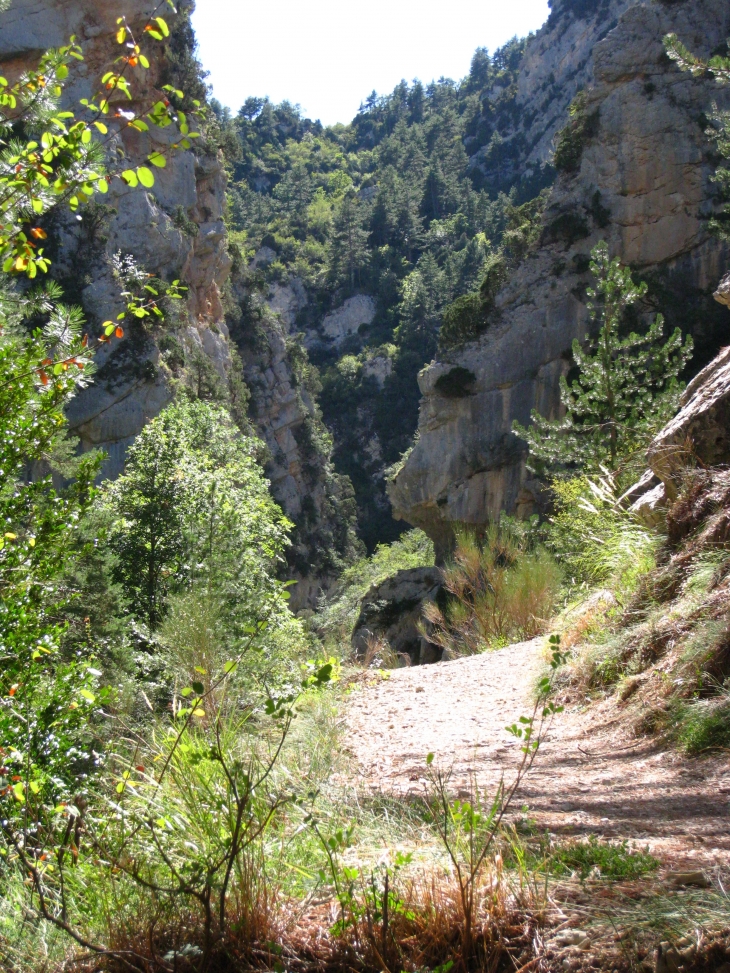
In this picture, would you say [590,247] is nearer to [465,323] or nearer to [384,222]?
[465,323]

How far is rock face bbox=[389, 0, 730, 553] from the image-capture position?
970 inches

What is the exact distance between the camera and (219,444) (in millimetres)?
14984

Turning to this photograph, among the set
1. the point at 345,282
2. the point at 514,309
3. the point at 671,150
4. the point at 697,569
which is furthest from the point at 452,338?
the point at 345,282

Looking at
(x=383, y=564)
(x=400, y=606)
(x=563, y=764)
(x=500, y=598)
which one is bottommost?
(x=563, y=764)

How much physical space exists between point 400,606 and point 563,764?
1871 cm

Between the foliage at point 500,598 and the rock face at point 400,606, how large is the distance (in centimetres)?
750

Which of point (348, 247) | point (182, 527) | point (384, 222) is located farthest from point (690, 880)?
point (384, 222)

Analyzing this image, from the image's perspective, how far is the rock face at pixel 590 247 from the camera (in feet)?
80.8

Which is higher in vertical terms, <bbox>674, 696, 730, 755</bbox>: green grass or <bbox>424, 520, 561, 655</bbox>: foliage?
<bbox>424, 520, 561, 655</bbox>: foliage

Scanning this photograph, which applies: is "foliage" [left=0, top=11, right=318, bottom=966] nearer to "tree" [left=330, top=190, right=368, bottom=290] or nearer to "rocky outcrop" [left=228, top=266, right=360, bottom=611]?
"rocky outcrop" [left=228, top=266, right=360, bottom=611]

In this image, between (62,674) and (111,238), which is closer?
(62,674)

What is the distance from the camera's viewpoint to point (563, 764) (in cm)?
395

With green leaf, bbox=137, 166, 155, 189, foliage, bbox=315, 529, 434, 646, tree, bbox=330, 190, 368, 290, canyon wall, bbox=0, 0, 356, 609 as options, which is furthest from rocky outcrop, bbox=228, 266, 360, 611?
green leaf, bbox=137, 166, 155, 189

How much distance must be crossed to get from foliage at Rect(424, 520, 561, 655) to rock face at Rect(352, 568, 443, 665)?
24.6ft
